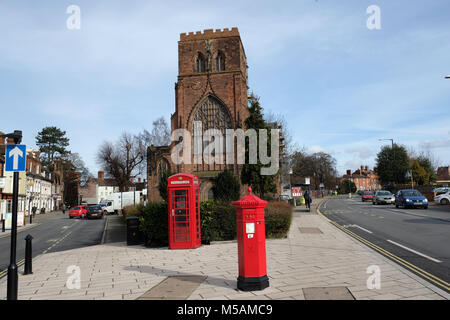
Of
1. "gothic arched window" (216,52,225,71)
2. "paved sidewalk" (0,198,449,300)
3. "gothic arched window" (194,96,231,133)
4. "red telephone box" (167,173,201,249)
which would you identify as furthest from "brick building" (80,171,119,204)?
"paved sidewalk" (0,198,449,300)

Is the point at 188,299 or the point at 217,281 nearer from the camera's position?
the point at 188,299

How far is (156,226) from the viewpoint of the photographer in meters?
11.4

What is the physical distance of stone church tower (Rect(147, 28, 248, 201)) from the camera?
36281mm

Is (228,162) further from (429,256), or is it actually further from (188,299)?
(188,299)

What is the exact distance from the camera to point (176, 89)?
1515 inches

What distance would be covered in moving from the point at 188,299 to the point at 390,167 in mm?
58912

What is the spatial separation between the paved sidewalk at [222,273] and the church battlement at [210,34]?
3236 centimetres

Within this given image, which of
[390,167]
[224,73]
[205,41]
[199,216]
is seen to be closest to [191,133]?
[224,73]

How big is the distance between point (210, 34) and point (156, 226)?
32.1 meters

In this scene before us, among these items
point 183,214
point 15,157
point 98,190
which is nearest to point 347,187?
point 98,190

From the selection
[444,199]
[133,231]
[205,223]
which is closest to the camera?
[205,223]

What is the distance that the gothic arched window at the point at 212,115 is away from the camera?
36.8 m

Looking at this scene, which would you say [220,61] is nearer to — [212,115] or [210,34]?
[210,34]
